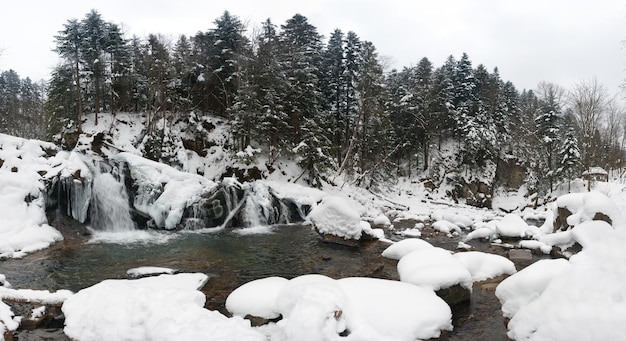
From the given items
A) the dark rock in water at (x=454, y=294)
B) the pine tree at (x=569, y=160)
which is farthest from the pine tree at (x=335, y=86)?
the dark rock in water at (x=454, y=294)

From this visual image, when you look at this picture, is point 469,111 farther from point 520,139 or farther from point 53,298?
point 53,298

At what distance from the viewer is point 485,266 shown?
9289 millimetres

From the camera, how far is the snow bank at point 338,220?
13148 millimetres

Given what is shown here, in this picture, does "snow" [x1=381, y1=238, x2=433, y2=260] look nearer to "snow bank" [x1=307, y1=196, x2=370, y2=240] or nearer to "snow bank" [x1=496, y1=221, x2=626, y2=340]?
"snow bank" [x1=307, y1=196, x2=370, y2=240]

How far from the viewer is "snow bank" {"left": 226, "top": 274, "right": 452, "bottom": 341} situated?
525cm

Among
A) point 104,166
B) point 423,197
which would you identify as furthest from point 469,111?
point 104,166

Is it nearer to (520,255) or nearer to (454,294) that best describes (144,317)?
(454,294)

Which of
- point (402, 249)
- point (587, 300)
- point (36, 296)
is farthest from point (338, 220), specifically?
point (587, 300)

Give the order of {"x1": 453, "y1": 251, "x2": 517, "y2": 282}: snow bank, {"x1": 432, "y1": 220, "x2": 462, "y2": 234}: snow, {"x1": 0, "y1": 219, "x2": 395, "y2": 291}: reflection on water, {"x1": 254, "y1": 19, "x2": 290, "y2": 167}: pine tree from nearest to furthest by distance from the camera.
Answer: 1. {"x1": 453, "y1": 251, "x2": 517, "y2": 282}: snow bank
2. {"x1": 0, "y1": 219, "x2": 395, "y2": 291}: reflection on water
3. {"x1": 432, "y1": 220, "x2": 462, "y2": 234}: snow
4. {"x1": 254, "y1": 19, "x2": 290, "y2": 167}: pine tree

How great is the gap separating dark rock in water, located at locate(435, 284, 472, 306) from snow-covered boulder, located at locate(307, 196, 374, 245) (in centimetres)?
580

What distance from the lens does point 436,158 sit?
120 feet

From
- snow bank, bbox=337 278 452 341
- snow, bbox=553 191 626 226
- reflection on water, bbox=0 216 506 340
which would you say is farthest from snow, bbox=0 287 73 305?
snow, bbox=553 191 626 226

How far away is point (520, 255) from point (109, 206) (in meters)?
15.5

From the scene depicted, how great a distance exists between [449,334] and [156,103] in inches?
1059
